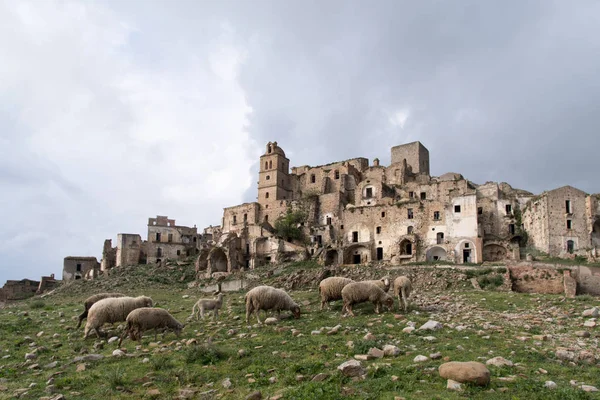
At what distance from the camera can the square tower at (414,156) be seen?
7345 centimetres

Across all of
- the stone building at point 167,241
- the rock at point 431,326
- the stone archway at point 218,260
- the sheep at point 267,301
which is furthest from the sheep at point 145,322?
the stone building at point 167,241

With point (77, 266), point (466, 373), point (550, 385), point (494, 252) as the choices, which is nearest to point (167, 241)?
point (77, 266)

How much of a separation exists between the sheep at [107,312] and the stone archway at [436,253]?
Result: 36944 millimetres

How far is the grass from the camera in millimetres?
10688

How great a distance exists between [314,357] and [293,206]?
54.5m

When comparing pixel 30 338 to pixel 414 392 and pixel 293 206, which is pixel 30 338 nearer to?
pixel 414 392

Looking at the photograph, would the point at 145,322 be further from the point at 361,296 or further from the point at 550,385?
the point at 550,385

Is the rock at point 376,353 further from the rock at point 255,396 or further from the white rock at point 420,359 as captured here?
the rock at point 255,396

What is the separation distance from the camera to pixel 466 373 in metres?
10.5

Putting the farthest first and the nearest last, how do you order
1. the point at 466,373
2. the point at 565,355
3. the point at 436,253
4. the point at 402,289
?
the point at 436,253 < the point at 402,289 < the point at 565,355 < the point at 466,373

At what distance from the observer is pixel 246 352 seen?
14.4 m

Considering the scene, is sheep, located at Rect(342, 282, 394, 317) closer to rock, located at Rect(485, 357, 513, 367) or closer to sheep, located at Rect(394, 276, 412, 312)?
sheep, located at Rect(394, 276, 412, 312)

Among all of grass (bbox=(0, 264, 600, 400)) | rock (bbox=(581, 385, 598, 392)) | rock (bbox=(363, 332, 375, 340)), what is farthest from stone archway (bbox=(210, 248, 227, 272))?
rock (bbox=(581, 385, 598, 392))

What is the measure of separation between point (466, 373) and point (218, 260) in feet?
167
